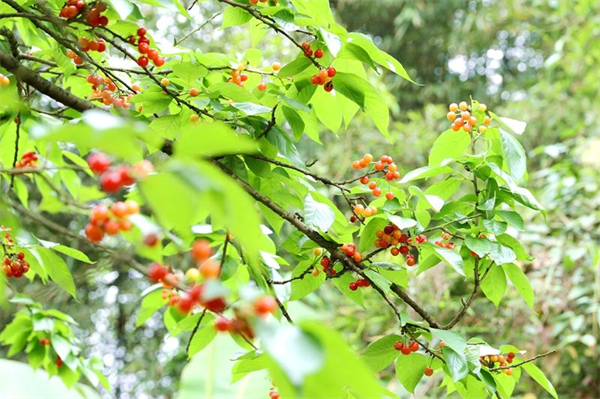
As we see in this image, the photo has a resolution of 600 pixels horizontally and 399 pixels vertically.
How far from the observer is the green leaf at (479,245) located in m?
1.06

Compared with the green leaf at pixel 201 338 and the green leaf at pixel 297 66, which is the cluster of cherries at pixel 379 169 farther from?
the green leaf at pixel 201 338

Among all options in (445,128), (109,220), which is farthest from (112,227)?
(445,128)

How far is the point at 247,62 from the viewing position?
1209 mm

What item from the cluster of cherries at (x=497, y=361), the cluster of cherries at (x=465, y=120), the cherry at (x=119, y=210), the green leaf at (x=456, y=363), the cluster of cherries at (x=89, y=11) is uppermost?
the cluster of cherries at (x=89, y=11)

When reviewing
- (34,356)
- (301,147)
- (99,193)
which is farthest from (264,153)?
(301,147)

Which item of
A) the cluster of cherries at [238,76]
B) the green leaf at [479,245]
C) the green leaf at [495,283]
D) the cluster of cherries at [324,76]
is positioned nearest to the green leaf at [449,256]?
the green leaf at [479,245]

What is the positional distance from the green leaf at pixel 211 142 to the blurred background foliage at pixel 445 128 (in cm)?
55

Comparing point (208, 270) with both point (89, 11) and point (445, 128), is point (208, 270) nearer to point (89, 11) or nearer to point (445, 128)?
point (89, 11)

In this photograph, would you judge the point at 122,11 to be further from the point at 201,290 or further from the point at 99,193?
the point at 201,290

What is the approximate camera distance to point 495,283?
46.2 inches

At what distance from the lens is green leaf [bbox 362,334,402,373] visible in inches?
42.6

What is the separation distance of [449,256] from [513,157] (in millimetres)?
193

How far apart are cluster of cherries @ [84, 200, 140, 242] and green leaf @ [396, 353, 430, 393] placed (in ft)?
2.18

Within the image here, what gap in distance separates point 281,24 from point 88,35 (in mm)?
290
